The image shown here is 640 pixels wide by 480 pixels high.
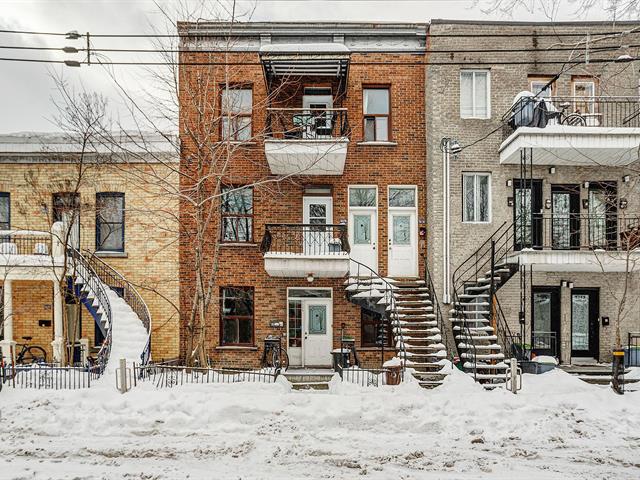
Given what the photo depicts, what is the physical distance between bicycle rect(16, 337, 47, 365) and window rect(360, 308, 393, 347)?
33.7ft

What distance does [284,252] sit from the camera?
13695mm

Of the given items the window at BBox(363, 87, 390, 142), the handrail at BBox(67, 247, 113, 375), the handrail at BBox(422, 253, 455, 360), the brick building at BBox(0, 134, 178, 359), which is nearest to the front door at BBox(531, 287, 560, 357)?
the handrail at BBox(422, 253, 455, 360)

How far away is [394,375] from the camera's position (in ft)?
36.2

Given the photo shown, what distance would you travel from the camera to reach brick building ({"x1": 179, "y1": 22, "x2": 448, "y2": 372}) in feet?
47.9

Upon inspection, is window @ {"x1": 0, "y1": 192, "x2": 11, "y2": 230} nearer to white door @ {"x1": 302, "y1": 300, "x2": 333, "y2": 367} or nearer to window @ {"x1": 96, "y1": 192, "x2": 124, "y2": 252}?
window @ {"x1": 96, "y1": 192, "x2": 124, "y2": 252}

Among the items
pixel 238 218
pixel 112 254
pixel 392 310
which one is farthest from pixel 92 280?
pixel 392 310

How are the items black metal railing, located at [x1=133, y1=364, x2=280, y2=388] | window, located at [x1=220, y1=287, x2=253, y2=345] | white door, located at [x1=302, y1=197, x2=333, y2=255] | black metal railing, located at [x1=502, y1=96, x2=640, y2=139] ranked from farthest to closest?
1. window, located at [x1=220, y1=287, x2=253, y2=345]
2. white door, located at [x1=302, y1=197, x2=333, y2=255]
3. black metal railing, located at [x1=502, y1=96, x2=640, y2=139]
4. black metal railing, located at [x1=133, y1=364, x2=280, y2=388]

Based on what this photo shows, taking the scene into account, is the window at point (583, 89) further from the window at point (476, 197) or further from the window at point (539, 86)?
the window at point (476, 197)

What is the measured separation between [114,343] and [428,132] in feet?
38.0

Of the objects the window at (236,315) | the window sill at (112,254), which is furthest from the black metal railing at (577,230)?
the window sill at (112,254)

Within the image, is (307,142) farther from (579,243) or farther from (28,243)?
(28,243)

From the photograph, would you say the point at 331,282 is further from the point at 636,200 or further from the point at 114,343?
the point at 636,200

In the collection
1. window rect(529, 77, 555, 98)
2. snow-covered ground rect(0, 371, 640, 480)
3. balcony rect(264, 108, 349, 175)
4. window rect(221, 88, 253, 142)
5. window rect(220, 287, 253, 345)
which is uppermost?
window rect(529, 77, 555, 98)

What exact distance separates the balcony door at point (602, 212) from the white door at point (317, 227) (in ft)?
27.2
